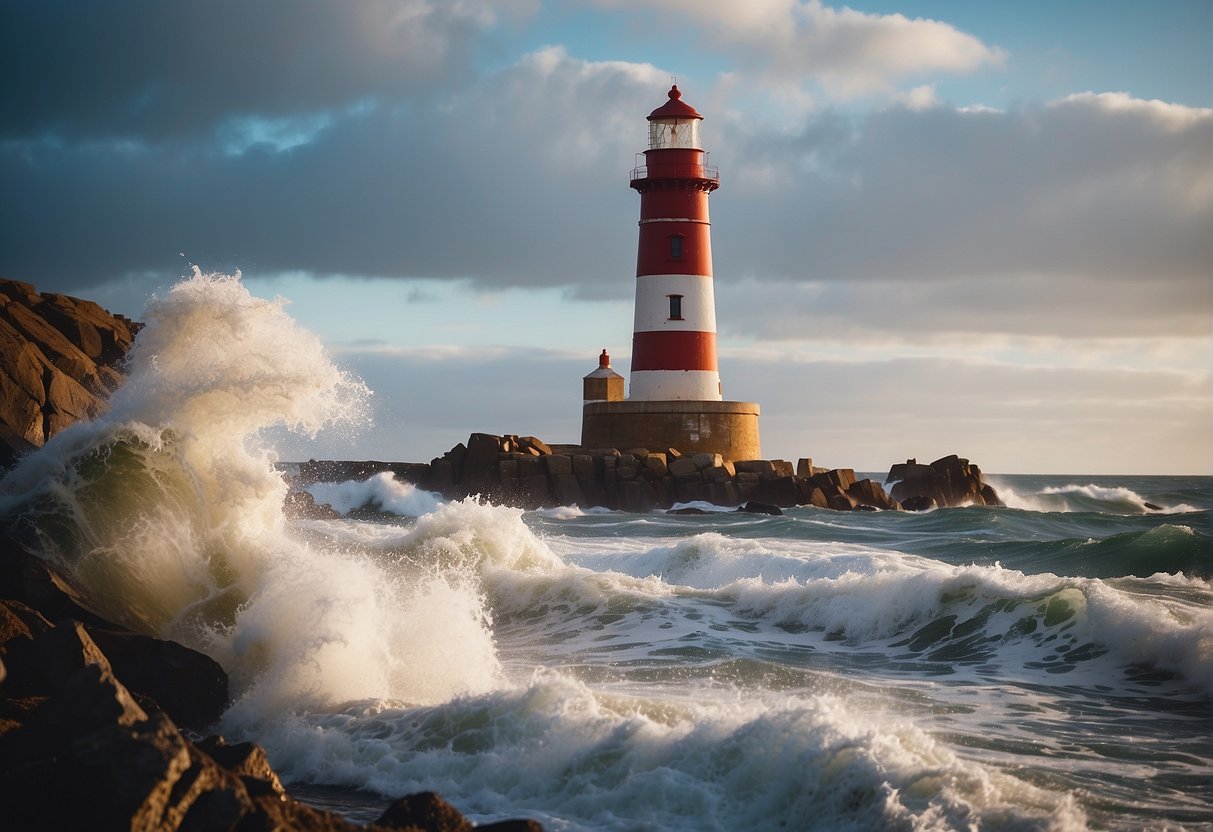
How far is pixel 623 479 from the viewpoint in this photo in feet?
78.7

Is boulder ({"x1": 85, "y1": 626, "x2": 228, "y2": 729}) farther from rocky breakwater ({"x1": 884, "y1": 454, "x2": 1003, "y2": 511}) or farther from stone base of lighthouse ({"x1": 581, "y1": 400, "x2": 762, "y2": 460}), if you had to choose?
rocky breakwater ({"x1": 884, "y1": 454, "x2": 1003, "y2": 511})

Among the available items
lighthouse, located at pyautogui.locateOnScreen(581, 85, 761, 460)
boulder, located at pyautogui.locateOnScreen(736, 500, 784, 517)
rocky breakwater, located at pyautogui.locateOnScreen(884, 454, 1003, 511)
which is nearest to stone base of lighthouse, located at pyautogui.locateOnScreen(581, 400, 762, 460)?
lighthouse, located at pyautogui.locateOnScreen(581, 85, 761, 460)

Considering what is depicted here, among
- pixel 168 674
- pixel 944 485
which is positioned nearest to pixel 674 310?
pixel 944 485

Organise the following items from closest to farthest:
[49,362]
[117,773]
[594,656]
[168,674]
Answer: [117,773]
[168,674]
[594,656]
[49,362]

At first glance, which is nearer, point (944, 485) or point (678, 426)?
point (678, 426)

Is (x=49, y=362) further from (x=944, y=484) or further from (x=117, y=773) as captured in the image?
(x=944, y=484)

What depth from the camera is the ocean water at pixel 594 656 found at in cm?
533

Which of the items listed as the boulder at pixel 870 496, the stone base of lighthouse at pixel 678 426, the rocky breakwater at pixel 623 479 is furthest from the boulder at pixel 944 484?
the stone base of lighthouse at pixel 678 426

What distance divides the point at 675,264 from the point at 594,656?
50.8ft

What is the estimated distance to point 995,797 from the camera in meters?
5.16

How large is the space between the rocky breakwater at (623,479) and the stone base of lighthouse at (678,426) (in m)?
0.25

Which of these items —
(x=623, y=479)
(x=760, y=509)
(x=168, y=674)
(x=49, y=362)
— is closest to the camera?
(x=168, y=674)

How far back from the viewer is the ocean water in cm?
533

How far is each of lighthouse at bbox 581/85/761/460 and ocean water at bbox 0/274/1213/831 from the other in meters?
10.9
